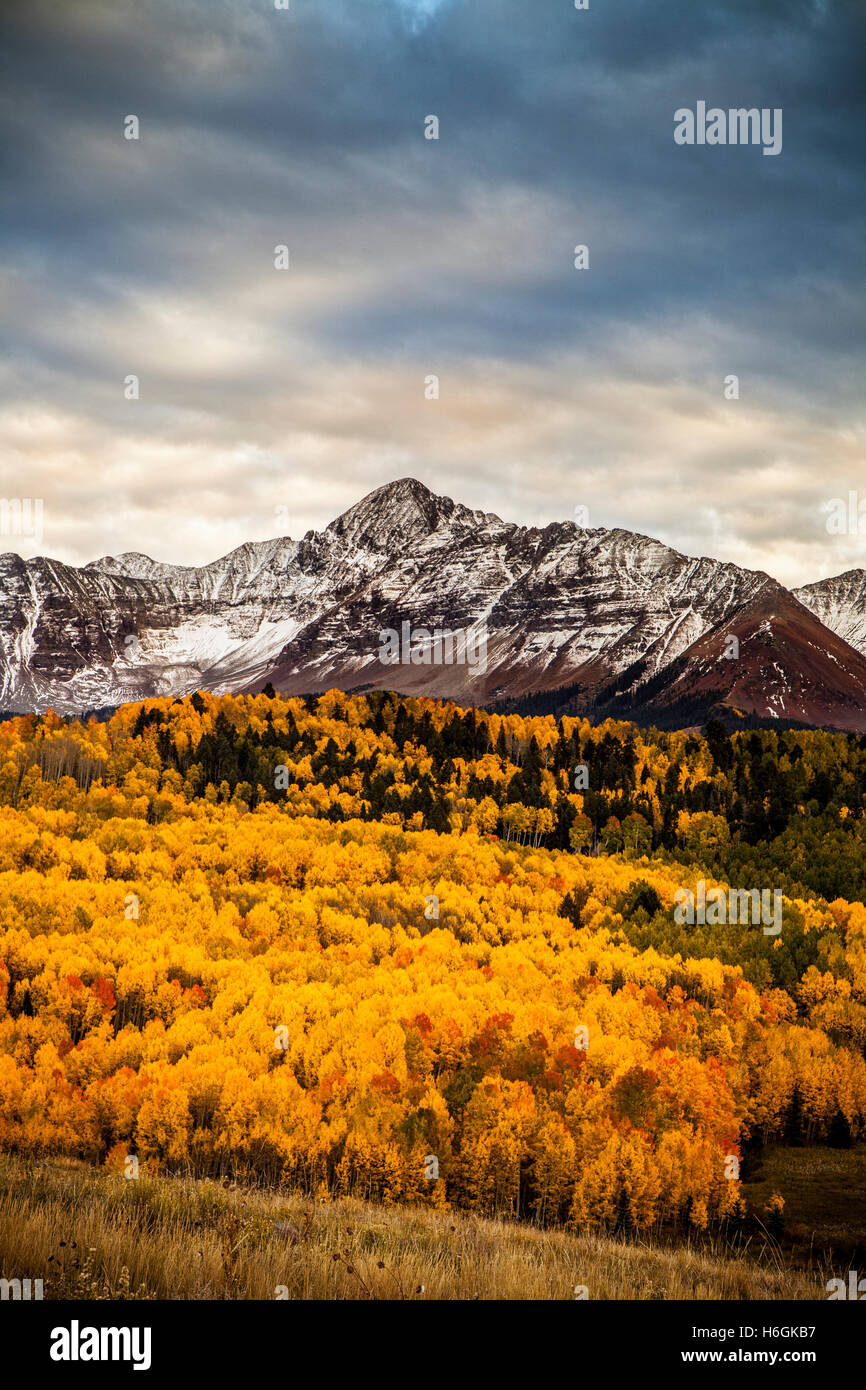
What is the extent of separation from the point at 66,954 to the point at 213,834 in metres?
77.7

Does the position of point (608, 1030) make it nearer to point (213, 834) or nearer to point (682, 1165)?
point (682, 1165)

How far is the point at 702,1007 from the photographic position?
406 ft

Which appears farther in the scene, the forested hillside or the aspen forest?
the forested hillside

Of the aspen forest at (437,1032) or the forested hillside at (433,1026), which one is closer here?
the aspen forest at (437,1032)

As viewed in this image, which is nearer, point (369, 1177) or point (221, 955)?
point (369, 1177)

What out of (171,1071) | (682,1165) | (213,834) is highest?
(213,834)

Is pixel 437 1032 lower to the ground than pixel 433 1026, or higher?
lower

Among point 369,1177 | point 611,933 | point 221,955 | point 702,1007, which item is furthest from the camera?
point 611,933

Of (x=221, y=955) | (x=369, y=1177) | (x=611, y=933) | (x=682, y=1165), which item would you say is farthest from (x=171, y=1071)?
(x=611, y=933)

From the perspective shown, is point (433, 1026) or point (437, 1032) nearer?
point (437, 1032)
